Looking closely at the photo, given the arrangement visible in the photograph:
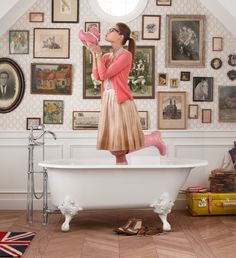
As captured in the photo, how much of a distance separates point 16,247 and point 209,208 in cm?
258

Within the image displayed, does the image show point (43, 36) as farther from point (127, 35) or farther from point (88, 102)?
point (127, 35)

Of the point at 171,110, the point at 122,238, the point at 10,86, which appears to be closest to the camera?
the point at 122,238

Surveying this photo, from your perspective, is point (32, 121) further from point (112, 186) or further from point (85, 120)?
point (112, 186)

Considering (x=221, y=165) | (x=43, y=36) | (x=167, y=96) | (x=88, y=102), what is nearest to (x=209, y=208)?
(x=221, y=165)

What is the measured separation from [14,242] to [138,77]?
293 cm

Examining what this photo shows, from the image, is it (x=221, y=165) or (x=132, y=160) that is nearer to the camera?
(x=132, y=160)

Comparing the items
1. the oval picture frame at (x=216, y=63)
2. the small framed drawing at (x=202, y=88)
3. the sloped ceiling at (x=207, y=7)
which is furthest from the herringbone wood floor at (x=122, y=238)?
the sloped ceiling at (x=207, y=7)

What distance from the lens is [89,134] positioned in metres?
6.62

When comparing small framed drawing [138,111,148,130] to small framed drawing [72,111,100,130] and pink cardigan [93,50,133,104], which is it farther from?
pink cardigan [93,50,133,104]

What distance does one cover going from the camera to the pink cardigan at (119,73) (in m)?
5.43

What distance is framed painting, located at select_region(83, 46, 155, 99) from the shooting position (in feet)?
21.8

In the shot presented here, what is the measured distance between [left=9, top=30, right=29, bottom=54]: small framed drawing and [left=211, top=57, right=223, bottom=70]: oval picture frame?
2434mm

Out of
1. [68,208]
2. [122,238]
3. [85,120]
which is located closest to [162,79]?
[85,120]

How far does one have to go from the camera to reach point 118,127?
5.40 m
